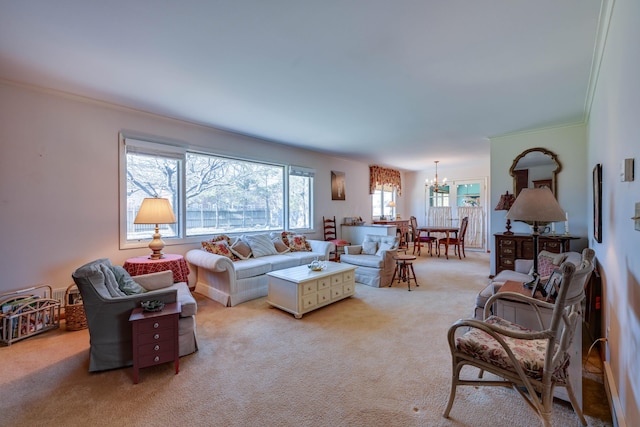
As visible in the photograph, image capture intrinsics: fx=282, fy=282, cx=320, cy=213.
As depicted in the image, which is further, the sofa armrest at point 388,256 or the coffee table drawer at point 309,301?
the sofa armrest at point 388,256

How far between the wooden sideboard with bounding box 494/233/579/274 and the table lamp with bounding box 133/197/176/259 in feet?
16.7

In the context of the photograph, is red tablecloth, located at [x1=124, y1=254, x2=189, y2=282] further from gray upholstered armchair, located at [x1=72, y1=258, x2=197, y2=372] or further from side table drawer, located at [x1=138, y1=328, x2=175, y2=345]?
side table drawer, located at [x1=138, y1=328, x2=175, y2=345]

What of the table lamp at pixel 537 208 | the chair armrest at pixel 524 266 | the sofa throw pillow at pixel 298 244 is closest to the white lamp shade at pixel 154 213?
the sofa throw pillow at pixel 298 244

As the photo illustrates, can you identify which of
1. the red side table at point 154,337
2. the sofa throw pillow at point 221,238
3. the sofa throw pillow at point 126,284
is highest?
the sofa throw pillow at point 221,238

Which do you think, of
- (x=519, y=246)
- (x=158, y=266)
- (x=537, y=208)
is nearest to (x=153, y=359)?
(x=158, y=266)

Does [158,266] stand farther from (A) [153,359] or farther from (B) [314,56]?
(B) [314,56]

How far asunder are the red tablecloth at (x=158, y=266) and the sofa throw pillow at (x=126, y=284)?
0.50 metres

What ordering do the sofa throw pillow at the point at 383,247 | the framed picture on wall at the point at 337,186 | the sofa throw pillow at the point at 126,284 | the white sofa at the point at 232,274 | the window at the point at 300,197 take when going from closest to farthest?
the sofa throw pillow at the point at 126,284, the white sofa at the point at 232,274, the sofa throw pillow at the point at 383,247, the window at the point at 300,197, the framed picture on wall at the point at 337,186

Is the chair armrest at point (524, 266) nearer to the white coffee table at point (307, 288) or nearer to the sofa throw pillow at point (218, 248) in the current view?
the white coffee table at point (307, 288)

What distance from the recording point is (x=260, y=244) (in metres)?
4.69

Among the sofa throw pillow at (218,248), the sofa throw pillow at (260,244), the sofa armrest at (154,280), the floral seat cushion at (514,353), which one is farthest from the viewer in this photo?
the sofa throw pillow at (260,244)

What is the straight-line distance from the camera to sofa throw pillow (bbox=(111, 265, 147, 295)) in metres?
2.56

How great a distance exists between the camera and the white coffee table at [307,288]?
3.24m

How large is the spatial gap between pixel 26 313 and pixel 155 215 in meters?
1.43
